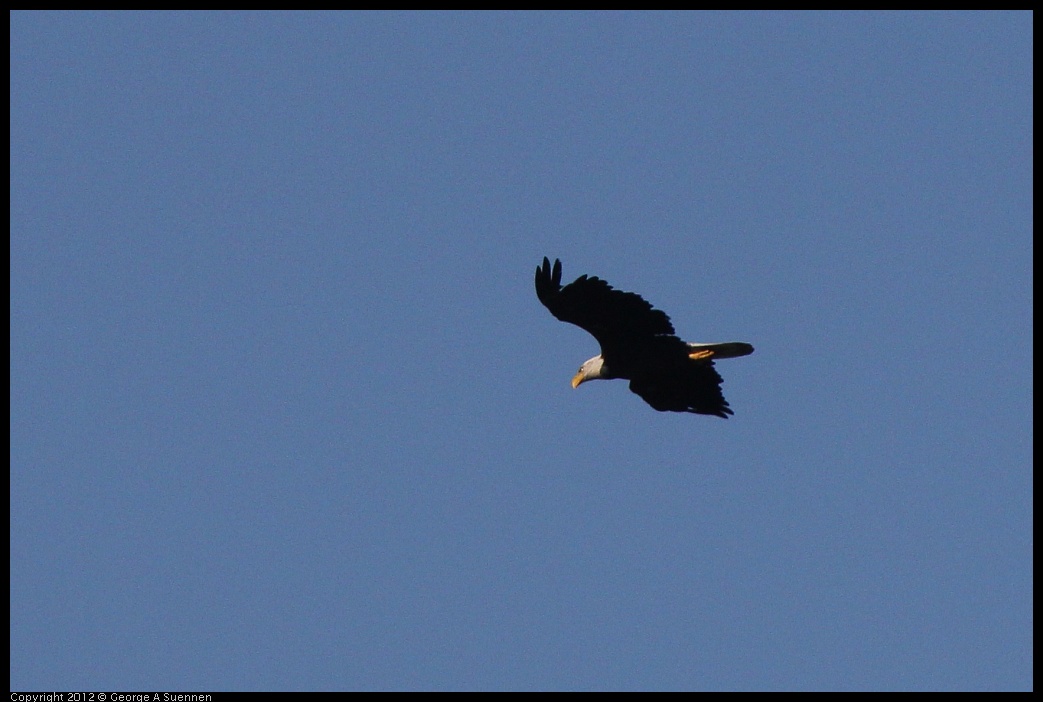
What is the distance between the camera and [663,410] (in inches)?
701

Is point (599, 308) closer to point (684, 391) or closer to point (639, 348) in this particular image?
point (639, 348)

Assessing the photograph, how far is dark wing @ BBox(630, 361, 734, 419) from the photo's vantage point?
17.5 meters

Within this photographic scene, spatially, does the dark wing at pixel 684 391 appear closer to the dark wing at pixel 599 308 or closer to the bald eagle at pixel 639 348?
the bald eagle at pixel 639 348

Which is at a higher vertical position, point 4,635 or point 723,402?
point 723,402

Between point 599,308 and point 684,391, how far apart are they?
1.85 meters

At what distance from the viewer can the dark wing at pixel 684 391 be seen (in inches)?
689

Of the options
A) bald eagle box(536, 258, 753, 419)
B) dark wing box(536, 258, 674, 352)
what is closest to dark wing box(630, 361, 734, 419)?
bald eagle box(536, 258, 753, 419)

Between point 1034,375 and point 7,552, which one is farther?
point 1034,375

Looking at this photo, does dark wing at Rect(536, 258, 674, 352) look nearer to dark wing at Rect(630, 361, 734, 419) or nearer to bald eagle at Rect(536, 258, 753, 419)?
bald eagle at Rect(536, 258, 753, 419)

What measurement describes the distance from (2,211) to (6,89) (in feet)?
4.77

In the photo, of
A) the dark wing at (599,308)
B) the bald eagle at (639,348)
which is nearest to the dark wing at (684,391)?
the bald eagle at (639,348)
